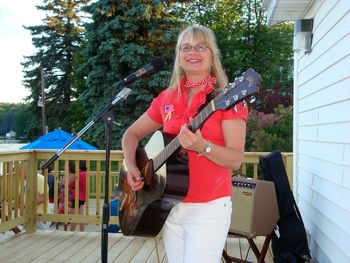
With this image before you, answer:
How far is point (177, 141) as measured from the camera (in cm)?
169

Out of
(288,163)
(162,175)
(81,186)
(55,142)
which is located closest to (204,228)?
(162,175)

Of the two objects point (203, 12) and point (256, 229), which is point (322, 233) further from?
point (203, 12)

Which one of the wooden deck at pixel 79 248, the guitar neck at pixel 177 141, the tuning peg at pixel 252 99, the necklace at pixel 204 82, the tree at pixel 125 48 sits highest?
the tree at pixel 125 48

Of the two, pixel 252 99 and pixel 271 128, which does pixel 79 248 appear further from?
pixel 271 128

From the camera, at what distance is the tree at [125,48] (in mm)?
12133

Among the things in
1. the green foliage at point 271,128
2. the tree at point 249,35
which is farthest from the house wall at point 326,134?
the tree at point 249,35

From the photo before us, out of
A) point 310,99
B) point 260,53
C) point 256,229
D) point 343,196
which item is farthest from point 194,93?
point 260,53

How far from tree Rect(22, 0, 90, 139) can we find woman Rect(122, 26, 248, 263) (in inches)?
829

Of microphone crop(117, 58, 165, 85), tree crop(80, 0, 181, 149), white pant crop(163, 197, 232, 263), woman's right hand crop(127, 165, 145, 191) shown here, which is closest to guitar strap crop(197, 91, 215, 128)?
white pant crop(163, 197, 232, 263)

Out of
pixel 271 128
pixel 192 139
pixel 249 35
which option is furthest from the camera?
pixel 249 35

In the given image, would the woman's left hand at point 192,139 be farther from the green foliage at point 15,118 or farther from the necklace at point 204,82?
the green foliage at point 15,118

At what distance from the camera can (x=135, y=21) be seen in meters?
12.5

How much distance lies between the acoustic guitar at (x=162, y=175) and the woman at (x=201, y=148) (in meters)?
0.03

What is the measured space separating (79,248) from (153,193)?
2.44 m
